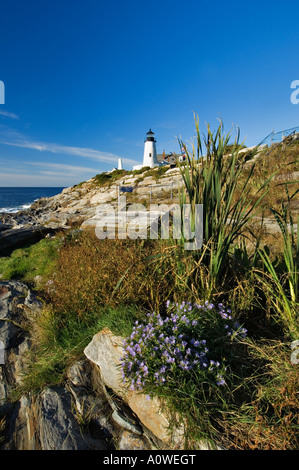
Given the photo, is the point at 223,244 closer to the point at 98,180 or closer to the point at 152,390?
the point at 152,390

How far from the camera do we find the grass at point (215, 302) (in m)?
1.59

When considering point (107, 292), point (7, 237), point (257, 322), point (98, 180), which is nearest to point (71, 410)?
point (107, 292)

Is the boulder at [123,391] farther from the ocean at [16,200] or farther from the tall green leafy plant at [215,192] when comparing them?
the ocean at [16,200]

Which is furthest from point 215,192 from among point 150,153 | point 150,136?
point 150,136

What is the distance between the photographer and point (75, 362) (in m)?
2.43

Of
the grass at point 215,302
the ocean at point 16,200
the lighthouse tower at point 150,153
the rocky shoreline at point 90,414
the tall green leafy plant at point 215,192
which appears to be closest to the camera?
the grass at point 215,302

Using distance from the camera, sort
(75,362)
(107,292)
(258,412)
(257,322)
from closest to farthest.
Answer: (258,412) → (75,362) → (257,322) → (107,292)

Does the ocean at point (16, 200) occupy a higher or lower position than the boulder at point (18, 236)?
higher

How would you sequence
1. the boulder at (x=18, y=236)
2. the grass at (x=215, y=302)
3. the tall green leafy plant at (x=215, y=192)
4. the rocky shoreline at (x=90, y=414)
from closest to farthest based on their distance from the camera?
the grass at (x=215, y=302), the rocky shoreline at (x=90, y=414), the tall green leafy plant at (x=215, y=192), the boulder at (x=18, y=236)

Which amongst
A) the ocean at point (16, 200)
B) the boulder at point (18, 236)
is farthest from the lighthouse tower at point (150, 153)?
the boulder at point (18, 236)

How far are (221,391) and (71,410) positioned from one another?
4.27 feet

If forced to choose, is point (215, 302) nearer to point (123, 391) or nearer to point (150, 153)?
point (123, 391)

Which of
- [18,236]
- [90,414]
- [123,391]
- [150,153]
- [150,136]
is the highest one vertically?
[150,136]

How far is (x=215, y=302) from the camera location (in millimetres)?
2580
